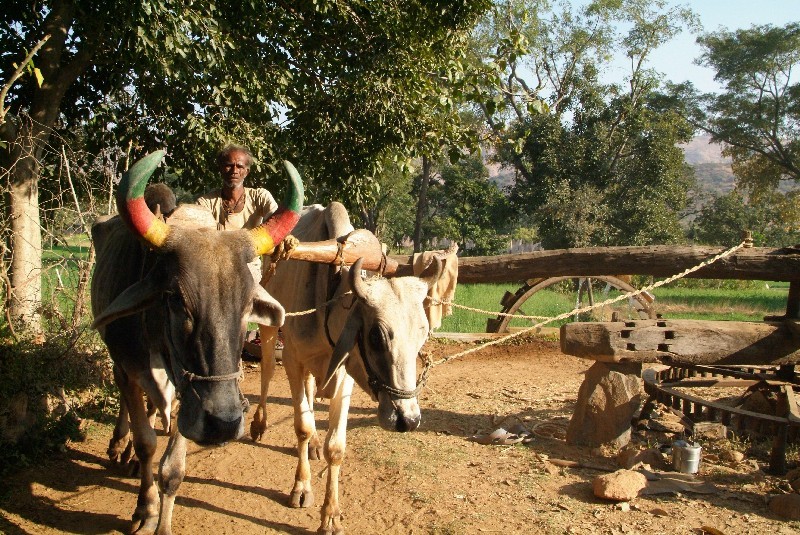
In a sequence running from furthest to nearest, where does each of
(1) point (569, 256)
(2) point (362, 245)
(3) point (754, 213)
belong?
1. (3) point (754, 213)
2. (1) point (569, 256)
3. (2) point (362, 245)

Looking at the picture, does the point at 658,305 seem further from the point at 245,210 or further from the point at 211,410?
the point at 211,410

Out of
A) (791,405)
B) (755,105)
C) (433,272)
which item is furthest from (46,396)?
(755,105)

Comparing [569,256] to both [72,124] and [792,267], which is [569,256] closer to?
[792,267]

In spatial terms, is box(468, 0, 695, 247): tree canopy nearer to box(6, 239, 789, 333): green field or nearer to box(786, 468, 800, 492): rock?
box(6, 239, 789, 333): green field

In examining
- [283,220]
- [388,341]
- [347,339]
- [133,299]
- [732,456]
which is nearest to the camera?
[133,299]

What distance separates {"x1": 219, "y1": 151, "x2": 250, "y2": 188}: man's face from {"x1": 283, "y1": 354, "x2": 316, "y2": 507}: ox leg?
1298mm

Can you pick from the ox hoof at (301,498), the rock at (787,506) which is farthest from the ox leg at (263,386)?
the rock at (787,506)

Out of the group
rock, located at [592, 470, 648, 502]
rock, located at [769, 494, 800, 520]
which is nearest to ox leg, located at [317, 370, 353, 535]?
rock, located at [592, 470, 648, 502]

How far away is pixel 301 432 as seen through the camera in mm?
4625

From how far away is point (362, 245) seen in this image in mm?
4164

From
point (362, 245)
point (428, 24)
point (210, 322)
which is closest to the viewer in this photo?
point (210, 322)

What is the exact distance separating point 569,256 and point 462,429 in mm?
2126

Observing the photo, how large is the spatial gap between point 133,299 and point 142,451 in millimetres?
1401

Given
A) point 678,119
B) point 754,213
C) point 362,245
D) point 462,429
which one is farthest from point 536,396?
point 754,213
